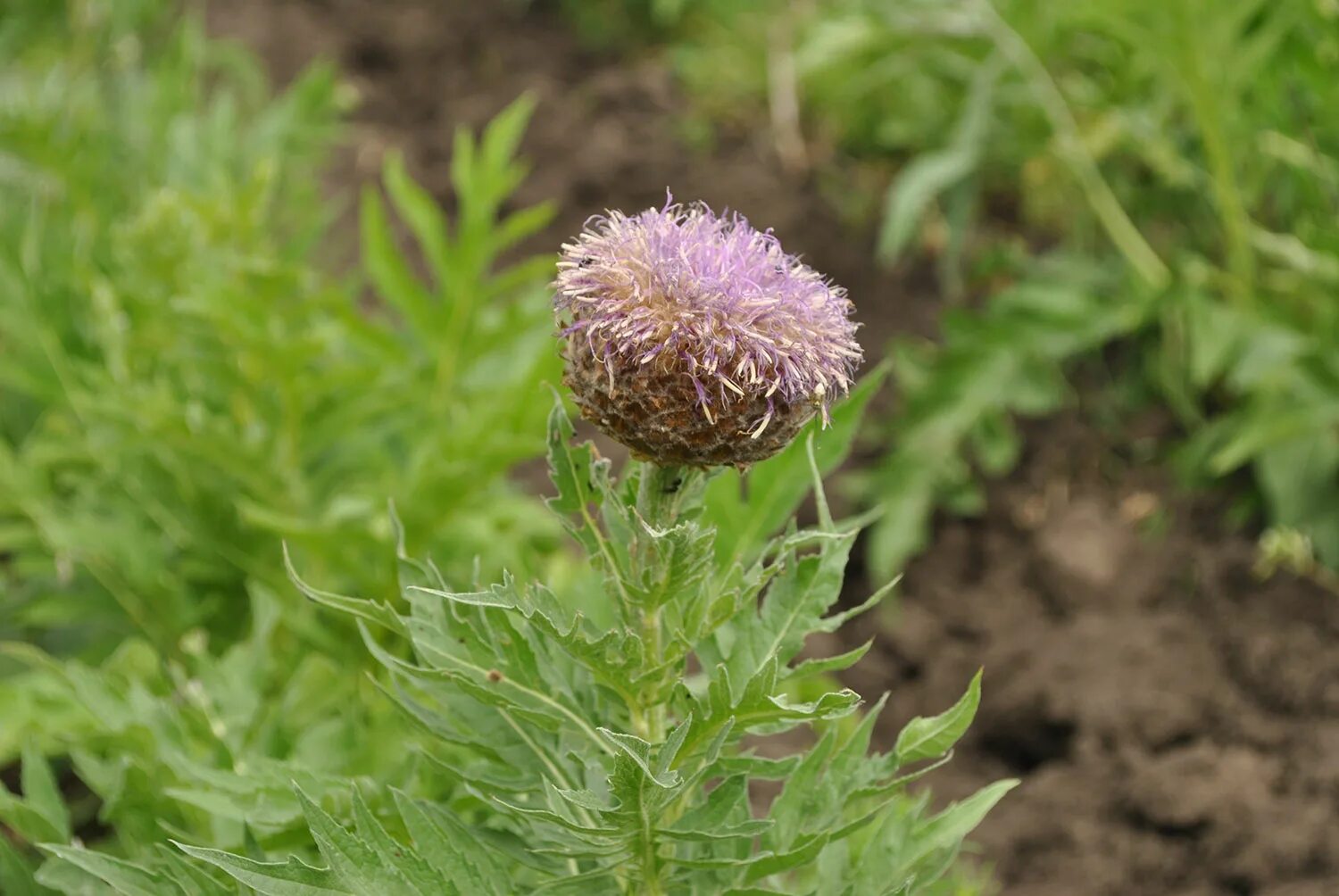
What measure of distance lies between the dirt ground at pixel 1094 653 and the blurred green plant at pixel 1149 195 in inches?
6.6

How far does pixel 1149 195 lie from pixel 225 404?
238cm

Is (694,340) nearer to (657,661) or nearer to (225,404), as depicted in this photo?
(657,661)

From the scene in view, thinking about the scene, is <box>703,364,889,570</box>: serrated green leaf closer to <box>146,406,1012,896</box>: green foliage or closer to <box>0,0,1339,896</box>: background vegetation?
<box>0,0,1339,896</box>: background vegetation

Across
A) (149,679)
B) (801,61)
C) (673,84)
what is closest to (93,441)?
(149,679)

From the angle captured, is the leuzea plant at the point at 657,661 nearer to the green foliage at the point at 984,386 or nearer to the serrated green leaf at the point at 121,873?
the serrated green leaf at the point at 121,873

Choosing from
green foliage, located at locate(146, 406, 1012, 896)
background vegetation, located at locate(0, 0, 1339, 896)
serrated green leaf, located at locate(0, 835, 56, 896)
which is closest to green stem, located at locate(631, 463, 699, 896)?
green foliage, located at locate(146, 406, 1012, 896)

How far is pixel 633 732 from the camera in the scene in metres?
1.46

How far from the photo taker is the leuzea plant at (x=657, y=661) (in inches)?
49.1

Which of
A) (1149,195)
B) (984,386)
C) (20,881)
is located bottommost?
(20,881)

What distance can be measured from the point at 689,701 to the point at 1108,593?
6.68 feet

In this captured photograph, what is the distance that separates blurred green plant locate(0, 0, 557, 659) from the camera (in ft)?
7.92

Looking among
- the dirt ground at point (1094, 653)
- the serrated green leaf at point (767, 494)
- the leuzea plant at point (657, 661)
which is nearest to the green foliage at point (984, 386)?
the dirt ground at point (1094, 653)

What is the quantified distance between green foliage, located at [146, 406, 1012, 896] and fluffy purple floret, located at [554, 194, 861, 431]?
5.8 inches

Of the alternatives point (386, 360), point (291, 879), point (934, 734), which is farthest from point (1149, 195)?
point (291, 879)
